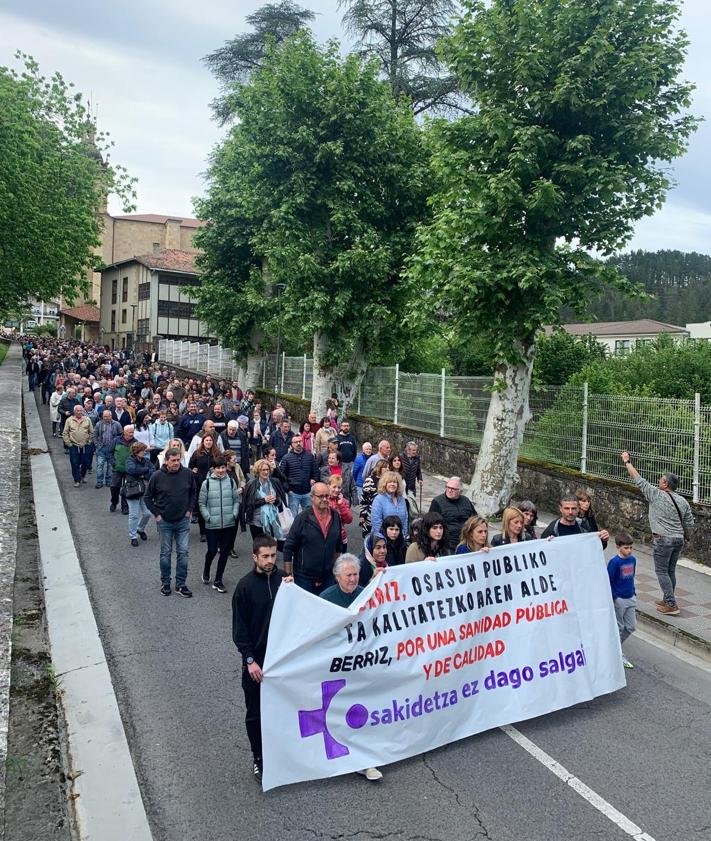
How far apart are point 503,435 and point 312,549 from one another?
736cm

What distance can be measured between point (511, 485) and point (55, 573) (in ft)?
26.8

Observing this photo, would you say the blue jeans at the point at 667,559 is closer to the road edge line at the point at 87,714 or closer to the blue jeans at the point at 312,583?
the blue jeans at the point at 312,583

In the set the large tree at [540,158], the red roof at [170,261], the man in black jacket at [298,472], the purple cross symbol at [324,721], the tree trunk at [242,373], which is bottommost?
the purple cross symbol at [324,721]

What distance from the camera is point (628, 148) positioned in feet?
41.6

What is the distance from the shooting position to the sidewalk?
27.5ft

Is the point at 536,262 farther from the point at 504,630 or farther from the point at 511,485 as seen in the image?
the point at 504,630

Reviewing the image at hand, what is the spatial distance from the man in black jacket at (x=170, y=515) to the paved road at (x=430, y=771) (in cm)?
140

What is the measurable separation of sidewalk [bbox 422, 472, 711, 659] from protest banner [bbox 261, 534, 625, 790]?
2007 millimetres

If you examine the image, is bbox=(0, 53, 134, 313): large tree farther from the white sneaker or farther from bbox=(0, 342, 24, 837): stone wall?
the white sneaker

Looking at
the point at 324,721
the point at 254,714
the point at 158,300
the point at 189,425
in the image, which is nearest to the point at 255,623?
the point at 254,714

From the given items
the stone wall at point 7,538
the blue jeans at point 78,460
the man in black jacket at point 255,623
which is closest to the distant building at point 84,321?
the stone wall at point 7,538

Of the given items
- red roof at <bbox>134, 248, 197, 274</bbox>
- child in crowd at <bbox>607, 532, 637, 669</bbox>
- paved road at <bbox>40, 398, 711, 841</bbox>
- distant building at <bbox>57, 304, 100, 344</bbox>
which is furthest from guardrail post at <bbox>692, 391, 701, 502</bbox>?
distant building at <bbox>57, 304, 100, 344</bbox>

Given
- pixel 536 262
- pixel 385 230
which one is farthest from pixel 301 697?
pixel 385 230

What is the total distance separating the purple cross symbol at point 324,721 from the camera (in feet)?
17.1
